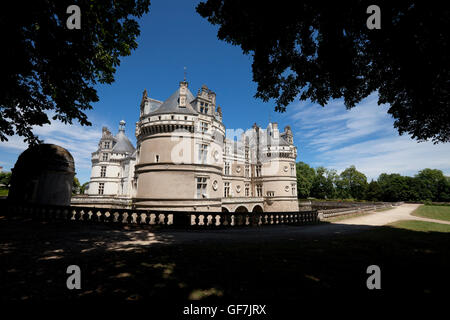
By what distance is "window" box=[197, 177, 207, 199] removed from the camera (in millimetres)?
20922

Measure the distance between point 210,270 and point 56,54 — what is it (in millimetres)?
8887

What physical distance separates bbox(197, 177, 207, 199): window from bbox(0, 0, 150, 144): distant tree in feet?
44.3

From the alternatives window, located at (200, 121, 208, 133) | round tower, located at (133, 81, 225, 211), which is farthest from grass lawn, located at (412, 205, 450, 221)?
window, located at (200, 121, 208, 133)

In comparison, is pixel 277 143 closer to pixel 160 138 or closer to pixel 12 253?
pixel 160 138

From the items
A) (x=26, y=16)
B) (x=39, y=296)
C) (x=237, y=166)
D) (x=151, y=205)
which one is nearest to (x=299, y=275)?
(x=39, y=296)

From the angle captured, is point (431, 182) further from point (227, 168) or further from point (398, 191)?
point (227, 168)

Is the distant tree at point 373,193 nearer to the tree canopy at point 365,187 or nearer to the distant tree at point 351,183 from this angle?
the tree canopy at point 365,187

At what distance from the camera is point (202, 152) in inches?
847

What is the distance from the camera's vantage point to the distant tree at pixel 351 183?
215 feet

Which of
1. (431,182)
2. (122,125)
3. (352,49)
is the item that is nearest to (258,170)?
(352,49)

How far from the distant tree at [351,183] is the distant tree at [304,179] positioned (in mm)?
12208

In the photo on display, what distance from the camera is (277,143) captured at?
1449 inches

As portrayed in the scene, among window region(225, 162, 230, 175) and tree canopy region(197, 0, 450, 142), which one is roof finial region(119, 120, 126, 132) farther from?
tree canopy region(197, 0, 450, 142)

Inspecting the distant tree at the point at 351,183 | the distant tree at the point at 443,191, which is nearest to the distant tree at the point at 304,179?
the distant tree at the point at 351,183
